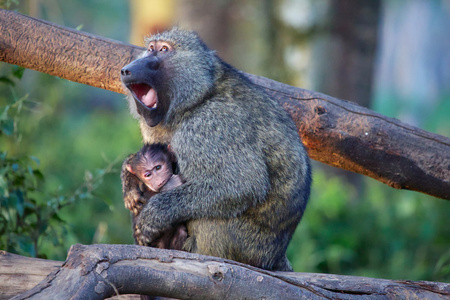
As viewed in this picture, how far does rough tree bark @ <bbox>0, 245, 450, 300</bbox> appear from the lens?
226cm

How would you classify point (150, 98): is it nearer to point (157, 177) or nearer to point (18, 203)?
point (157, 177)

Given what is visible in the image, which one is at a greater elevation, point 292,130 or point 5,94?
point 5,94

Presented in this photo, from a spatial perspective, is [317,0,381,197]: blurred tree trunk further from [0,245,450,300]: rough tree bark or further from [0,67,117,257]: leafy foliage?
[0,245,450,300]: rough tree bark

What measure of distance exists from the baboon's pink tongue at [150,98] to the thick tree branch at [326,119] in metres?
0.72

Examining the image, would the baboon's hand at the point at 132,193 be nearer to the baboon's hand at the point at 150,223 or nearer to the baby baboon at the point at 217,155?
the baby baboon at the point at 217,155

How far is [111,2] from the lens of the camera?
2755cm

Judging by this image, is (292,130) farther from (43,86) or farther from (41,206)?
(43,86)

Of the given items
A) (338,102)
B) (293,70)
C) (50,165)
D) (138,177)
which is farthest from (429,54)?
(138,177)

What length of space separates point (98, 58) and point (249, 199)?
5.87 ft

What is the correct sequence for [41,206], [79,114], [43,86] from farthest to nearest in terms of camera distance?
1. [79,114]
2. [43,86]
3. [41,206]

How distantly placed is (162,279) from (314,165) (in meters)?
7.04

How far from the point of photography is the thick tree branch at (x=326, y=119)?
4.11 metres

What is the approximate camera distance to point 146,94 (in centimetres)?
359

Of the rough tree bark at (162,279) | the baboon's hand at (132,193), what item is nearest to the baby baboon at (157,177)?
the baboon's hand at (132,193)
